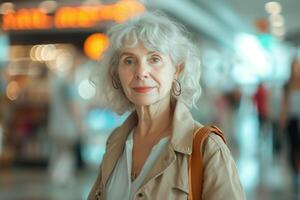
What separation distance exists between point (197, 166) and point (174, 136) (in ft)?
0.45

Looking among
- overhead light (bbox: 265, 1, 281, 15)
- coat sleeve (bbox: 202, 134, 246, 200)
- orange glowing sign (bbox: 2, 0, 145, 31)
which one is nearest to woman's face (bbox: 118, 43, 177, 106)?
coat sleeve (bbox: 202, 134, 246, 200)

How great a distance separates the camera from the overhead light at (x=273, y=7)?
6.27m

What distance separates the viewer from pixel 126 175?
1767 mm

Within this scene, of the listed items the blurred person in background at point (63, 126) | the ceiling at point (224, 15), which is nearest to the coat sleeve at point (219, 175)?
the ceiling at point (224, 15)

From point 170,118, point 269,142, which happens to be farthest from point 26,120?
point 170,118

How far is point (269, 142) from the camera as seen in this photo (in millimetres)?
9531

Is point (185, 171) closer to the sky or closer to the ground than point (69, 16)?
closer to the ground

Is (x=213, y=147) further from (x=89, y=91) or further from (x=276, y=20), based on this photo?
(x=89, y=91)

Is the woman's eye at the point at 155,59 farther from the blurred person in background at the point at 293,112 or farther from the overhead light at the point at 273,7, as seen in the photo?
the blurred person in background at the point at 293,112

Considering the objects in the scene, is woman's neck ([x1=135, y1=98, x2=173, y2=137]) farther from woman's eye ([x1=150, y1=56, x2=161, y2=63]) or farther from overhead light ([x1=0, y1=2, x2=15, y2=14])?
overhead light ([x1=0, y1=2, x2=15, y2=14])

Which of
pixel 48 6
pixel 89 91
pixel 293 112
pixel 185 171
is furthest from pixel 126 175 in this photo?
pixel 89 91

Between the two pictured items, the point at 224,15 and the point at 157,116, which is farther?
the point at 224,15

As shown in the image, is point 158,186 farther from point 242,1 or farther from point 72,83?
point 242,1

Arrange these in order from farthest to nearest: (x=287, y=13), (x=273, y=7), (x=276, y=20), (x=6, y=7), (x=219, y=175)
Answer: (x=6, y=7) < (x=287, y=13) < (x=276, y=20) < (x=273, y=7) < (x=219, y=175)
